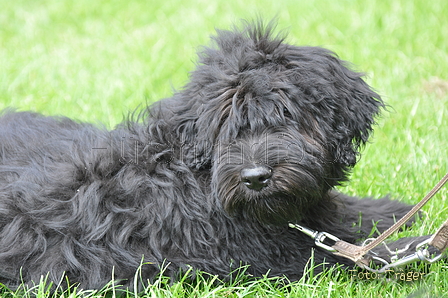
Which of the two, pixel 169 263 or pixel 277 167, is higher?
pixel 277 167

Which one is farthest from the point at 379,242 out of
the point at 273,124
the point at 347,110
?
the point at 273,124

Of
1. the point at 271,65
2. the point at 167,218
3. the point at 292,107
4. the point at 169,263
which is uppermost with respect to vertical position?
the point at 271,65

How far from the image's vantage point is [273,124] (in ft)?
10.3

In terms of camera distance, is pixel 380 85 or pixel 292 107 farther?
pixel 380 85

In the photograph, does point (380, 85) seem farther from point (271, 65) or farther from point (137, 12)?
point (137, 12)

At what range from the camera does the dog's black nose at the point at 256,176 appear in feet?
9.59

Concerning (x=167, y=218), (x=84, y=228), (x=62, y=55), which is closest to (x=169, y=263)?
(x=167, y=218)

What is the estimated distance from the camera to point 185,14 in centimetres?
880

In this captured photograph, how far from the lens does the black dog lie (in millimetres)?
3131

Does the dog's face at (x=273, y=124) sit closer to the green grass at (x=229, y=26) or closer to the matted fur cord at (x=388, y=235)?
the matted fur cord at (x=388, y=235)

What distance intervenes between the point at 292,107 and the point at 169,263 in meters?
1.20

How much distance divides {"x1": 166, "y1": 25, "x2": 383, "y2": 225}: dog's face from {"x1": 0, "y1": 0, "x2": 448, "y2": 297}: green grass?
48cm

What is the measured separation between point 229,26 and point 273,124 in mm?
1629

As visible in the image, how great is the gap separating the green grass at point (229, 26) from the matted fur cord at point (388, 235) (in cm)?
20
